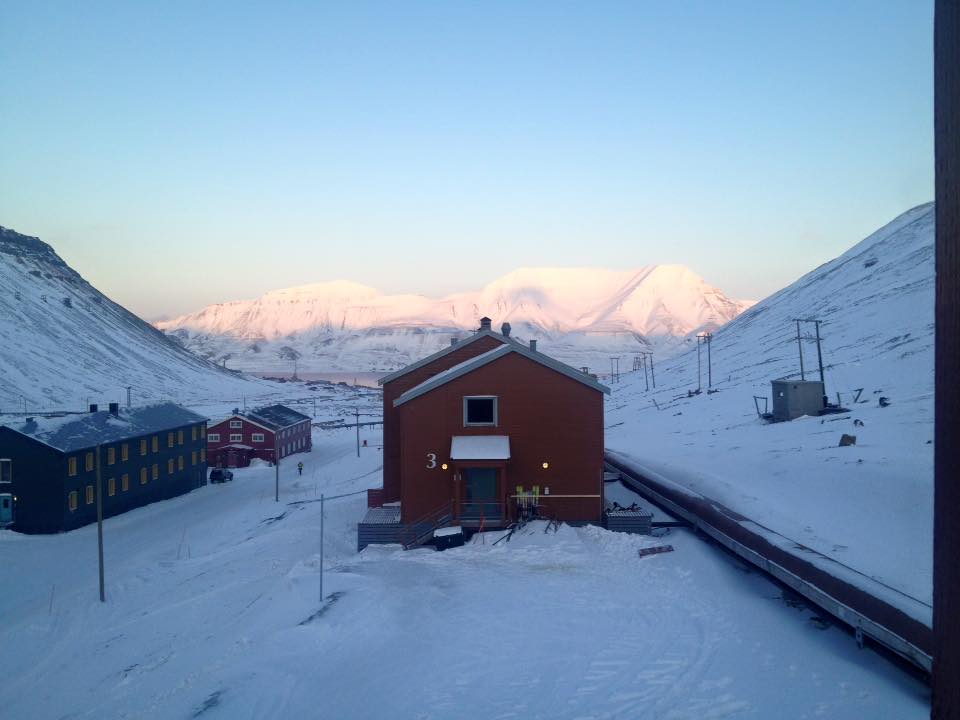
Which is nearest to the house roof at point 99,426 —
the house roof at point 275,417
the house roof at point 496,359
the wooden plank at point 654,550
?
the house roof at point 275,417

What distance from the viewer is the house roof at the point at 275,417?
49875 millimetres

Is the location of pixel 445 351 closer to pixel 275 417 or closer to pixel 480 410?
pixel 480 410

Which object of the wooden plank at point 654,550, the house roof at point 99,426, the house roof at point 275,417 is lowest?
the wooden plank at point 654,550

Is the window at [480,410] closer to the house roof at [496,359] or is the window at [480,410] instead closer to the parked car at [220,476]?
the house roof at [496,359]

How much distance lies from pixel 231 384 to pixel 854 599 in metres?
123

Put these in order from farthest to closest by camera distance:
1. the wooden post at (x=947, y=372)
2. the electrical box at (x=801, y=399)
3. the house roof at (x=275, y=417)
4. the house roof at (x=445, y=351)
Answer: the house roof at (x=275, y=417) < the electrical box at (x=801, y=399) < the house roof at (x=445, y=351) < the wooden post at (x=947, y=372)

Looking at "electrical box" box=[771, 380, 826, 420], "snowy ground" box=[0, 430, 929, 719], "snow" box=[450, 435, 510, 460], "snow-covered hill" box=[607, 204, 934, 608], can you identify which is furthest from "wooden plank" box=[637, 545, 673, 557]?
"electrical box" box=[771, 380, 826, 420]

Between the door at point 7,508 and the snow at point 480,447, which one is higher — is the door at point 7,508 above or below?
below

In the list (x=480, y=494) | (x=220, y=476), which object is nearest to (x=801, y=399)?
(x=480, y=494)

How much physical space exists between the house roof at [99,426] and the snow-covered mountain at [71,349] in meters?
49.2

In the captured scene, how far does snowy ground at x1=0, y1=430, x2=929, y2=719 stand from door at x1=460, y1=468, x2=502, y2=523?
1184 mm

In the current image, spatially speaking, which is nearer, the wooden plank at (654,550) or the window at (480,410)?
the wooden plank at (654,550)

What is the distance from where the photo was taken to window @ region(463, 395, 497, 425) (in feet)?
67.7

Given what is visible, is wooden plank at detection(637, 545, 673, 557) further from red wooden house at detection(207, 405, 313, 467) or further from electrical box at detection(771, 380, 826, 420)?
red wooden house at detection(207, 405, 313, 467)
